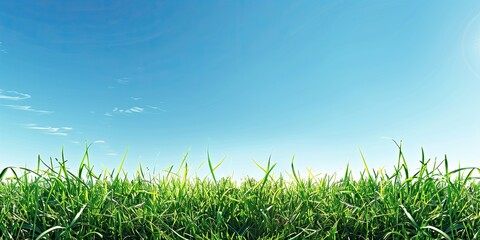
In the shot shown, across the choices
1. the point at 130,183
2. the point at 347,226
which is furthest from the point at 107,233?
the point at 347,226

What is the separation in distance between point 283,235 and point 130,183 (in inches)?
46.6

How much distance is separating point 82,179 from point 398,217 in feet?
6.46

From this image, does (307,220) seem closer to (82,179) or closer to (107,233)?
(107,233)

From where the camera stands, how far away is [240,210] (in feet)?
9.48

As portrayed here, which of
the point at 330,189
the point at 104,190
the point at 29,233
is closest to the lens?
the point at 29,233

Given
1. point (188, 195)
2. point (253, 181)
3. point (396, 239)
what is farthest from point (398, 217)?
point (188, 195)

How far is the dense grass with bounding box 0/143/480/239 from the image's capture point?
2689mm

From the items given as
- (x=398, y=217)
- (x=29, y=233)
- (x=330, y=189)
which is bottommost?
(x=29, y=233)

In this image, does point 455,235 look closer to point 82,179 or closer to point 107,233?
point 107,233

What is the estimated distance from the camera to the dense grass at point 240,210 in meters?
2.69

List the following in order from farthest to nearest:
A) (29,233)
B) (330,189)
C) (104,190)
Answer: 1. (330,189)
2. (104,190)
3. (29,233)

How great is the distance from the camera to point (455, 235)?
271 centimetres

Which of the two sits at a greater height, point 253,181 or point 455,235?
point 253,181

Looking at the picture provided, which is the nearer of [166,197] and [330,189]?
[166,197]
